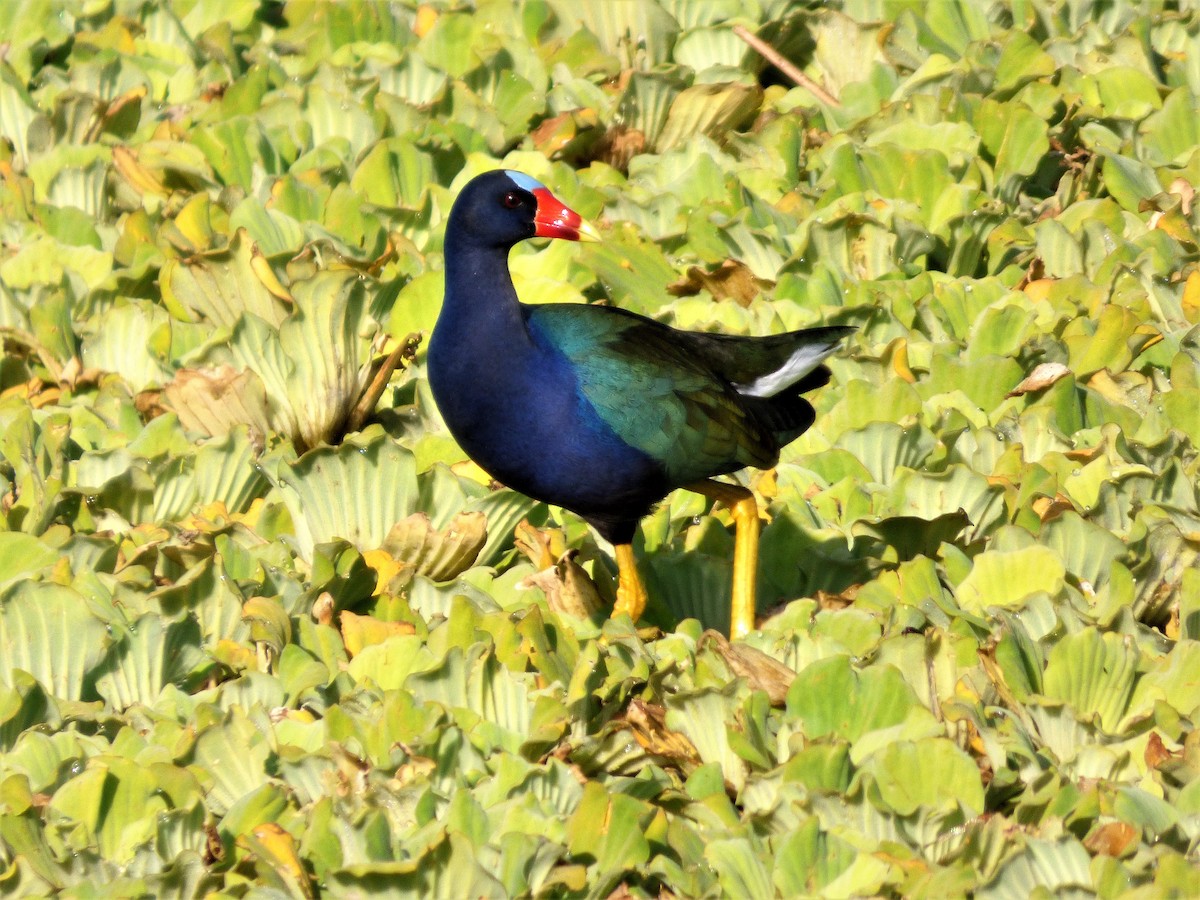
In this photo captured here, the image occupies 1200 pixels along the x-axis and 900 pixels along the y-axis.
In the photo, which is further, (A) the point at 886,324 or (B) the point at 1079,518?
(A) the point at 886,324

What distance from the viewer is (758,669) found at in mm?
3289

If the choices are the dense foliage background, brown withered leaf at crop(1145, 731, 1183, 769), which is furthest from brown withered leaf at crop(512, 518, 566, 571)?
brown withered leaf at crop(1145, 731, 1183, 769)

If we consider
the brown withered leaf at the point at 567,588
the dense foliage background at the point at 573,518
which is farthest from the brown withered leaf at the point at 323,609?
the brown withered leaf at the point at 567,588

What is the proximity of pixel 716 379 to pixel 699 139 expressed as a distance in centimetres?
148

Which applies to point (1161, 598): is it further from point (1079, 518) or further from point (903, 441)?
point (903, 441)

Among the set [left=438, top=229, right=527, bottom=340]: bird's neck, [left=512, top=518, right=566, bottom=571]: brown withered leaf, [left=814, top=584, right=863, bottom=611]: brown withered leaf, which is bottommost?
[left=814, top=584, right=863, bottom=611]: brown withered leaf

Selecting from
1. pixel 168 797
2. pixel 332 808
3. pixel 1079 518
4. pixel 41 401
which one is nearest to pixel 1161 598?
pixel 1079 518

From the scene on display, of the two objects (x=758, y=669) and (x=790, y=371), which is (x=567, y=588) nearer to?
(x=758, y=669)

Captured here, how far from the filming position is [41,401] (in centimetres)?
442

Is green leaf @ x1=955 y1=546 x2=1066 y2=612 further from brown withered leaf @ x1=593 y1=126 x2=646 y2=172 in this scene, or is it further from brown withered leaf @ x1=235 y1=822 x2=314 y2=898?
brown withered leaf @ x1=593 y1=126 x2=646 y2=172

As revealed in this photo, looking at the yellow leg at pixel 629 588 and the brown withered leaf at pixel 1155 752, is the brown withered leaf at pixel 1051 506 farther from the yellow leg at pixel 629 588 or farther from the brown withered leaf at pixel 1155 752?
the yellow leg at pixel 629 588

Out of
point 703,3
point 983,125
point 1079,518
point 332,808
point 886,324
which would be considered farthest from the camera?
point 703,3

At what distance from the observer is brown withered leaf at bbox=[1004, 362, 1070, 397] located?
4.13 m

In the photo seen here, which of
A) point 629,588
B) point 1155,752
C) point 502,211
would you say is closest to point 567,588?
point 629,588
